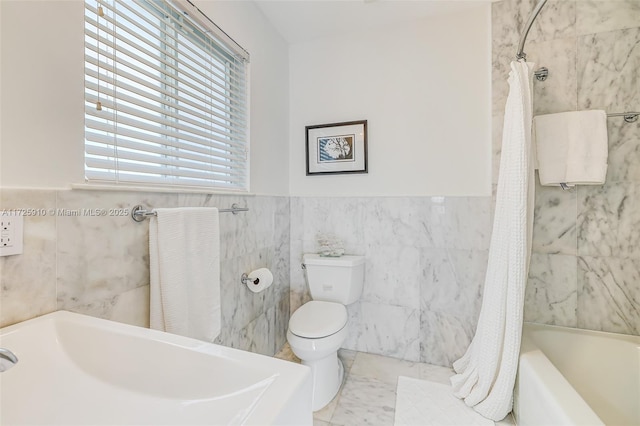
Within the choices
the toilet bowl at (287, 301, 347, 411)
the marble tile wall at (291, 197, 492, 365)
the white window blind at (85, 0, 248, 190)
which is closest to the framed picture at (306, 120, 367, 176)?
the marble tile wall at (291, 197, 492, 365)

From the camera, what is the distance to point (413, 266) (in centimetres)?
A: 200

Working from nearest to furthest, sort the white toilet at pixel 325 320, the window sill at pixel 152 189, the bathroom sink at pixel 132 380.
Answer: the bathroom sink at pixel 132 380 → the window sill at pixel 152 189 → the white toilet at pixel 325 320

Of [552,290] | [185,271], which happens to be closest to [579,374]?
[552,290]

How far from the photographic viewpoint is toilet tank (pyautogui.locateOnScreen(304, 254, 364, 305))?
193 cm

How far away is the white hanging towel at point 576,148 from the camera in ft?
4.86

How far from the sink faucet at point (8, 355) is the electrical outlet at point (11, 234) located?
0.25 meters

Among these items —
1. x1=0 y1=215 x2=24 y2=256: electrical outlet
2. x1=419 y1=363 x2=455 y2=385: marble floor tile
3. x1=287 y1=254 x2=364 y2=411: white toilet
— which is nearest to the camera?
x1=0 y1=215 x2=24 y2=256: electrical outlet

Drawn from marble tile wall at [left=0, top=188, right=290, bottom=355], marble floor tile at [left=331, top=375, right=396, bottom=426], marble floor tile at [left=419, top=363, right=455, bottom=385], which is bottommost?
marble floor tile at [left=331, top=375, right=396, bottom=426]

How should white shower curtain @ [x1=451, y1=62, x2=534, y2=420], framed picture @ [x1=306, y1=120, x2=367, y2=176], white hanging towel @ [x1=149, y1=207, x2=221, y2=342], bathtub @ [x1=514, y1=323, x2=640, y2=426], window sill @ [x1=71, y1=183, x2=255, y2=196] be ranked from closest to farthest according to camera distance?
1. window sill @ [x1=71, y1=183, x2=255, y2=196]
2. white hanging towel @ [x1=149, y1=207, x2=221, y2=342]
3. bathtub @ [x1=514, y1=323, x2=640, y2=426]
4. white shower curtain @ [x1=451, y1=62, x2=534, y2=420]
5. framed picture @ [x1=306, y1=120, x2=367, y2=176]

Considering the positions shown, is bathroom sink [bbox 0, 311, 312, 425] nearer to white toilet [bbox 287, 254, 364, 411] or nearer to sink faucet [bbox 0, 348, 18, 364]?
sink faucet [bbox 0, 348, 18, 364]

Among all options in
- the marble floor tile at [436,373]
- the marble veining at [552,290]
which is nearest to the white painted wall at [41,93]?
the marble floor tile at [436,373]

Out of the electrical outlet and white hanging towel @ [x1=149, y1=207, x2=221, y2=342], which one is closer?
the electrical outlet

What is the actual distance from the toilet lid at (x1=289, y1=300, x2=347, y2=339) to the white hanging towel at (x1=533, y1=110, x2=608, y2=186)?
1.43 m

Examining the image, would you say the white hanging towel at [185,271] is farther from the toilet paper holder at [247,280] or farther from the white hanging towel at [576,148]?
the white hanging towel at [576,148]
